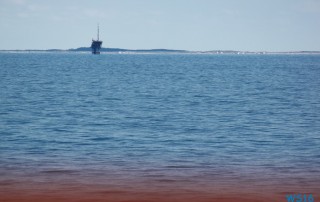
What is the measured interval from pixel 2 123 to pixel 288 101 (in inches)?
809

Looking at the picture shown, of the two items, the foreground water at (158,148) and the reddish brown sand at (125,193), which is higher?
the reddish brown sand at (125,193)

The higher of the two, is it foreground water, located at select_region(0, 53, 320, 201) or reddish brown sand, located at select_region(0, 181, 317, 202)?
reddish brown sand, located at select_region(0, 181, 317, 202)

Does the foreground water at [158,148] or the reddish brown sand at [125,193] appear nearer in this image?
the reddish brown sand at [125,193]

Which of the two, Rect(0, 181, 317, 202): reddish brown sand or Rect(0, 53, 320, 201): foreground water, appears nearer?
Rect(0, 181, 317, 202): reddish brown sand

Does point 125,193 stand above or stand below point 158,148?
above

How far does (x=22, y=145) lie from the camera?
17.3 m

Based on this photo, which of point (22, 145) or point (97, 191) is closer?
point (97, 191)

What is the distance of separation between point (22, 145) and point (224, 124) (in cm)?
1002

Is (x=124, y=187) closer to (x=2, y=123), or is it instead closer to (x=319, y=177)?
(x=319, y=177)

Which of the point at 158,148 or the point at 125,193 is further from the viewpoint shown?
the point at 158,148

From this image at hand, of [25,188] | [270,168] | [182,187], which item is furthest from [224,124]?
[25,188]

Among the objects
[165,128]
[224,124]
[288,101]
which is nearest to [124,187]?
[165,128]

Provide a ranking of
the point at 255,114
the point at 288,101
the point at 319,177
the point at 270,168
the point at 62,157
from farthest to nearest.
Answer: the point at 288,101, the point at 255,114, the point at 62,157, the point at 270,168, the point at 319,177

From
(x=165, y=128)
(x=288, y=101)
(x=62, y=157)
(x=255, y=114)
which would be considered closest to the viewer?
(x=62, y=157)
